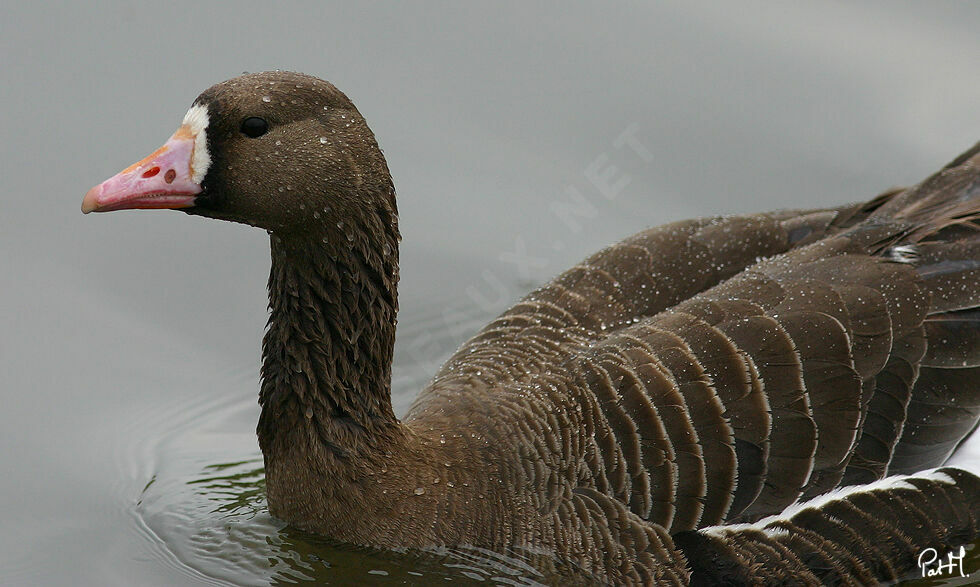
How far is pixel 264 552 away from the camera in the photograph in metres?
7.15

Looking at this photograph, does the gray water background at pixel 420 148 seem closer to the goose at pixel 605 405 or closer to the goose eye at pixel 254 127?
the goose at pixel 605 405

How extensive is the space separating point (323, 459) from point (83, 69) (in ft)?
16.9

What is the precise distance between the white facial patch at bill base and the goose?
10 mm

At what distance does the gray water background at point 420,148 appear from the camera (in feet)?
29.1

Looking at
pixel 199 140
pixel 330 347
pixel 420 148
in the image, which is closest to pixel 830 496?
pixel 330 347

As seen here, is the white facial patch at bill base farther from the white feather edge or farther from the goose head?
the white feather edge

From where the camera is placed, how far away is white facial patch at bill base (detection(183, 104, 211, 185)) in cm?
620

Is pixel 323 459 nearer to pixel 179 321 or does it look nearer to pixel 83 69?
pixel 179 321

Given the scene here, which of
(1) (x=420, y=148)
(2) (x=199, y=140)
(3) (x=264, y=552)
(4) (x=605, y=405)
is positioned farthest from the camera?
(1) (x=420, y=148)

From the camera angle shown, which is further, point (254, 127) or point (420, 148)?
point (420, 148)

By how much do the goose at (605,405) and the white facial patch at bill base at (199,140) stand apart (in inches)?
0.4

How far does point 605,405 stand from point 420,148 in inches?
168

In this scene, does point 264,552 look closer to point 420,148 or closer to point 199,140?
point 199,140

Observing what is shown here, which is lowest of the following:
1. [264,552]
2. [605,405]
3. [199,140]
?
[264,552]
